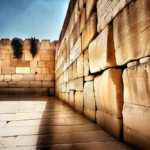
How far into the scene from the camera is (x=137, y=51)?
4.10 ft

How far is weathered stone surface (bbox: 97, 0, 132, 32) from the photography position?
1.51m

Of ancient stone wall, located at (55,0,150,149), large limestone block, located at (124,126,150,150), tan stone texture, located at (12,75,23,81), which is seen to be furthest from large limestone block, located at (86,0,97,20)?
tan stone texture, located at (12,75,23,81)

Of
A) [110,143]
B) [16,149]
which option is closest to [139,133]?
[110,143]

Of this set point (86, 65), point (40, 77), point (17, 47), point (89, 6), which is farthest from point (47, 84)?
point (89, 6)

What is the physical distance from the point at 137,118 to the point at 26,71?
7850 millimetres

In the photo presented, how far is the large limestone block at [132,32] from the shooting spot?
1.15 meters

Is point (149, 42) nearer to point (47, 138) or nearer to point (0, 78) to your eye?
point (47, 138)

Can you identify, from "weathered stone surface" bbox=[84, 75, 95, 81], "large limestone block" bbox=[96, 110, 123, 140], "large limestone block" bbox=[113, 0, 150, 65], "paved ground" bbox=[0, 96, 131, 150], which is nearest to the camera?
"large limestone block" bbox=[113, 0, 150, 65]

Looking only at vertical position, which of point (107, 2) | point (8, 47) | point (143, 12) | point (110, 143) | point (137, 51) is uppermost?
point (8, 47)

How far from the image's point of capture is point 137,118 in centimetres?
129

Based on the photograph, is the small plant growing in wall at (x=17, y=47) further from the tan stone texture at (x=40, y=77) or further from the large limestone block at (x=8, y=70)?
the tan stone texture at (x=40, y=77)

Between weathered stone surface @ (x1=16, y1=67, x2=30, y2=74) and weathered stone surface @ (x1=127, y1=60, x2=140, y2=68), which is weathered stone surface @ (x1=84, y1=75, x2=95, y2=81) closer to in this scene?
weathered stone surface @ (x1=127, y1=60, x2=140, y2=68)

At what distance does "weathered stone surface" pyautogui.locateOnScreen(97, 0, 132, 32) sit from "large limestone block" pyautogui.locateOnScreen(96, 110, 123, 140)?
955 mm

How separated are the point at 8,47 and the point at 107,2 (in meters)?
7.78
